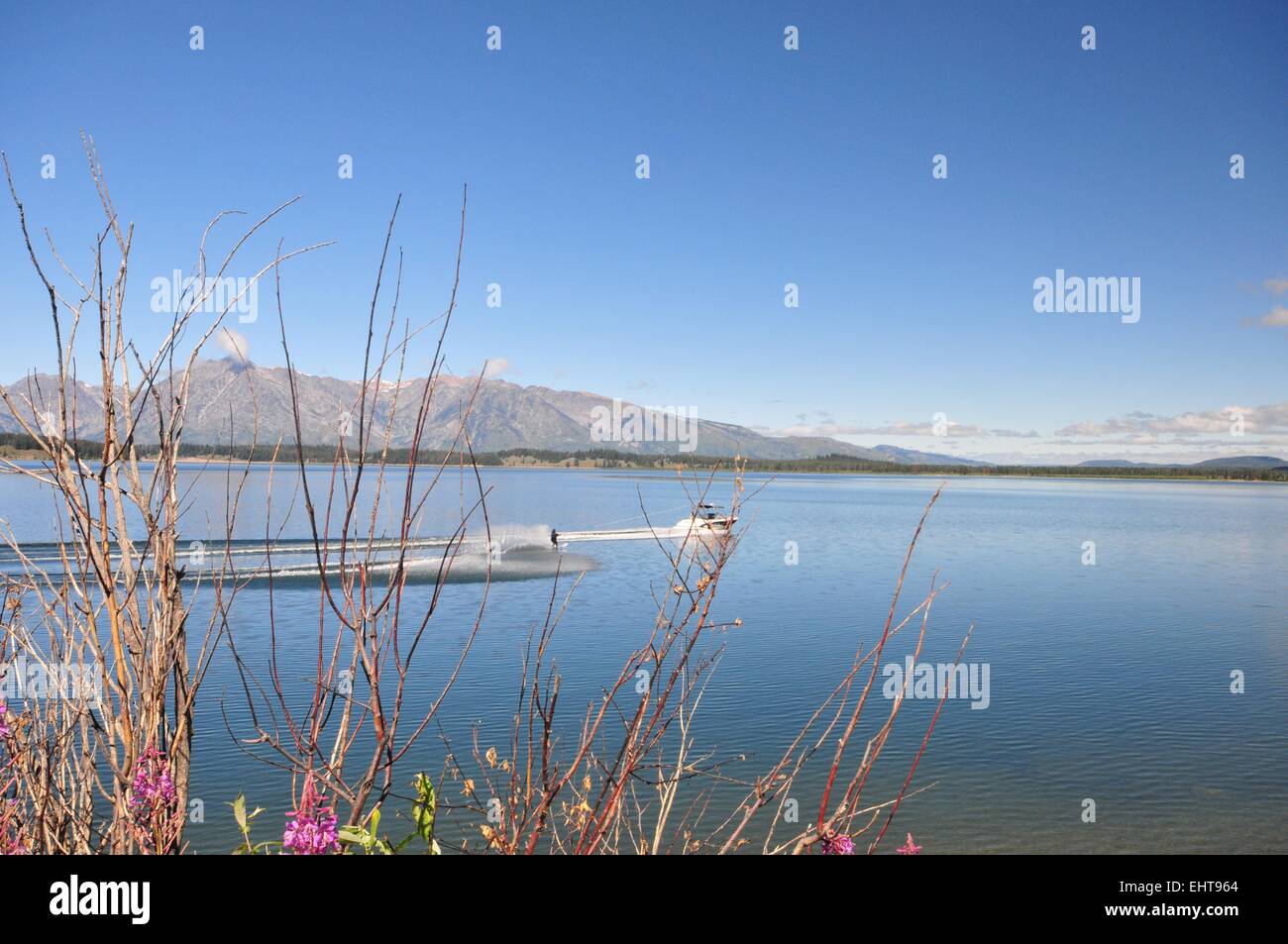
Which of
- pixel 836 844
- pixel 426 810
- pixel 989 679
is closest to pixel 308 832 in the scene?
pixel 426 810

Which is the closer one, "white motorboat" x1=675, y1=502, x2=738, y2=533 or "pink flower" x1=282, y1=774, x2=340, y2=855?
"pink flower" x1=282, y1=774, x2=340, y2=855

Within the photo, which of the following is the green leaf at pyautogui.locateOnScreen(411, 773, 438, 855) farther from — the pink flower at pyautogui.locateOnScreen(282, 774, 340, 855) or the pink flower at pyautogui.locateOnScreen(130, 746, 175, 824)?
the pink flower at pyautogui.locateOnScreen(130, 746, 175, 824)

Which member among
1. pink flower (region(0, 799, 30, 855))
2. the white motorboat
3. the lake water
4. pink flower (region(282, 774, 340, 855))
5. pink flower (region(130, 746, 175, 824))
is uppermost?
the white motorboat

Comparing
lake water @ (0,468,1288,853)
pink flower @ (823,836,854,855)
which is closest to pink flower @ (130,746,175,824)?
lake water @ (0,468,1288,853)

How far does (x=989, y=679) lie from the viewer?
14172mm

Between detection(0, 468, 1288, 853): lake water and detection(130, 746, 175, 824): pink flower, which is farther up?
detection(130, 746, 175, 824): pink flower

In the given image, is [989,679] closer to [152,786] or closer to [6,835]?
[6,835]

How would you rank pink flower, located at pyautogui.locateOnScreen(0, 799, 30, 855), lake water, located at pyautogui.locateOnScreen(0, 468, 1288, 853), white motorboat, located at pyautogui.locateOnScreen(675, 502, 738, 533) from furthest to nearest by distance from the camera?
lake water, located at pyautogui.locateOnScreen(0, 468, 1288, 853)
pink flower, located at pyautogui.locateOnScreen(0, 799, 30, 855)
white motorboat, located at pyautogui.locateOnScreen(675, 502, 738, 533)

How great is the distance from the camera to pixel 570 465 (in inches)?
7411

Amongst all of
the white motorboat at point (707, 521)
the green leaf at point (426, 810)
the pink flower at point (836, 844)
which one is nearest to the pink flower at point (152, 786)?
the green leaf at point (426, 810)

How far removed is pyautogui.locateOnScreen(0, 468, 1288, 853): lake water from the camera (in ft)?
29.2
